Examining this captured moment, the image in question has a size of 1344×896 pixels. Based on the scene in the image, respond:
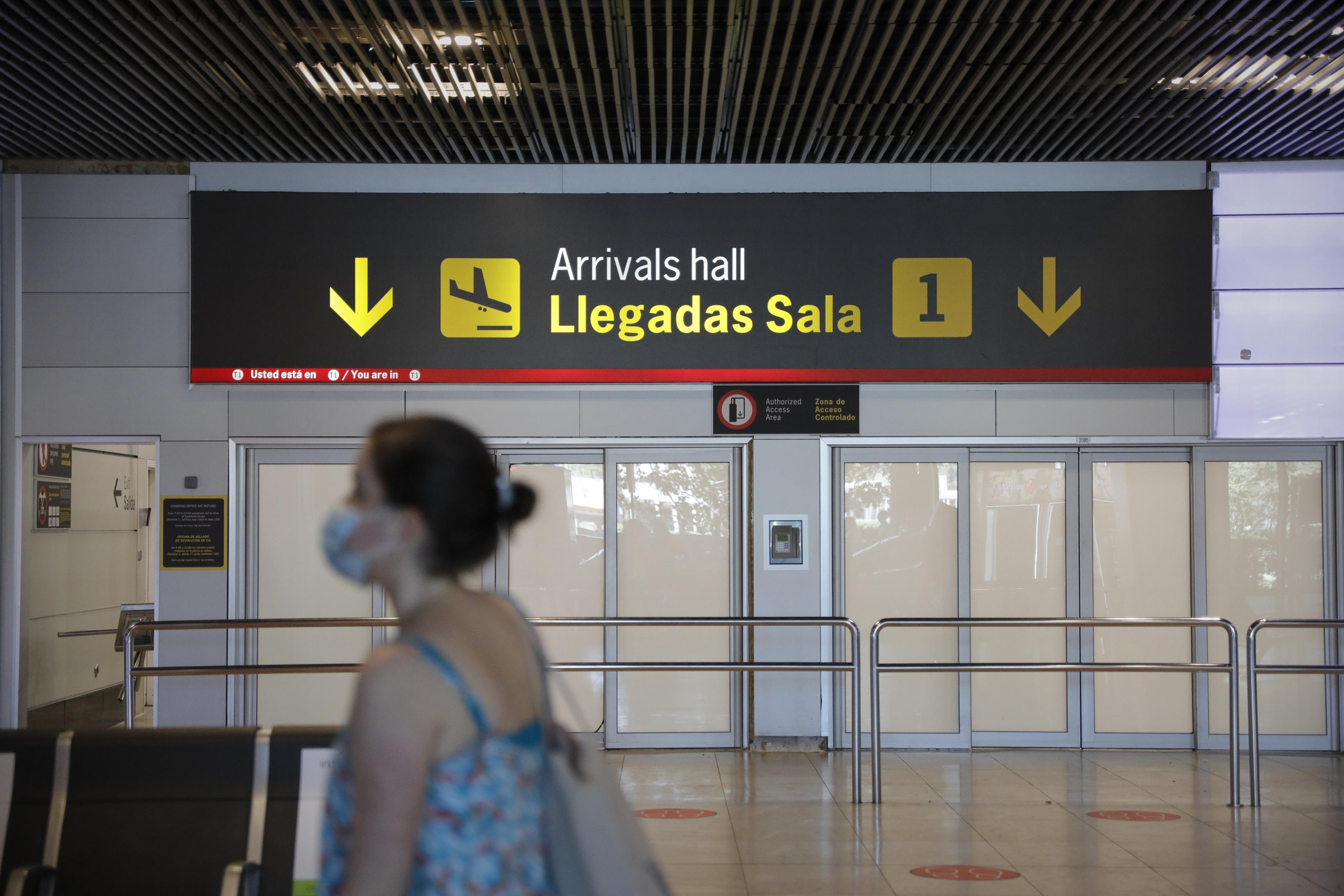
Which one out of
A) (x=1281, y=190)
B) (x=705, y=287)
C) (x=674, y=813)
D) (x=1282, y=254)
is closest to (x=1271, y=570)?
(x=1282, y=254)

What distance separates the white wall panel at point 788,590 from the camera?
24.0 ft

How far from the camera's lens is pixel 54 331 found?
722 cm

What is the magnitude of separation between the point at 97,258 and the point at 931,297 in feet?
17.9

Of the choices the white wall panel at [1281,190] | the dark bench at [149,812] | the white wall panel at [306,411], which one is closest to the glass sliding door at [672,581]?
the white wall panel at [306,411]

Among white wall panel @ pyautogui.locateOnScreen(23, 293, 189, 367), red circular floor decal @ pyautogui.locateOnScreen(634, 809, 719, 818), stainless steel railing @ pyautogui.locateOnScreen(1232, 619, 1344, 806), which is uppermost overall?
white wall panel @ pyautogui.locateOnScreen(23, 293, 189, 367)

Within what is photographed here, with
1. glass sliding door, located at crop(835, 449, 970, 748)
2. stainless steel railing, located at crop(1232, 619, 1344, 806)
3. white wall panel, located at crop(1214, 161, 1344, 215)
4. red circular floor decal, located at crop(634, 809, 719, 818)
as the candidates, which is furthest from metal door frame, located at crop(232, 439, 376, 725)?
white wall panel, located at crop(1214, 161, 1344, 215)

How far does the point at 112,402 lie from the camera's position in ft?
23.7

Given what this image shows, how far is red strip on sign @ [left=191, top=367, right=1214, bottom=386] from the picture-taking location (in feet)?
23.6

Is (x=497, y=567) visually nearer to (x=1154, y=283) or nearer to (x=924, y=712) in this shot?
(x=924, y=712)

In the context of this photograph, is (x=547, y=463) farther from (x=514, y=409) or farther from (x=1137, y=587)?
(x=1137, y=587)

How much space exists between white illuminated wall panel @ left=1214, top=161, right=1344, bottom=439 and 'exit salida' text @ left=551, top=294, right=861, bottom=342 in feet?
8.07

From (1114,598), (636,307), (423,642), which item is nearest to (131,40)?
(636,307)

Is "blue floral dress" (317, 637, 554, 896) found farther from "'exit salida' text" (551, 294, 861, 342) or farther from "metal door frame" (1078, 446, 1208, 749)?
"metal door frame" (1078, 446, 1208, 749)

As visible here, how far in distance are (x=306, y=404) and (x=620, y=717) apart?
294 centimetres
